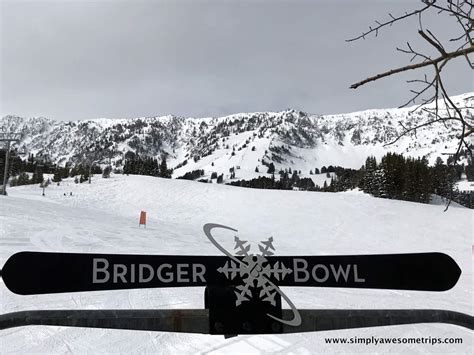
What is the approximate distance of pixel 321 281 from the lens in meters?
1.28

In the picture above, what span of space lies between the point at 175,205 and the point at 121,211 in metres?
4.66

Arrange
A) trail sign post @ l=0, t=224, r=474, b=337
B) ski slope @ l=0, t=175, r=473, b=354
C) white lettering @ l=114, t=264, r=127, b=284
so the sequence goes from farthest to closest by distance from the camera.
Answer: ski slope @ l=0, t=175, r=473, b=354
white lettering @ l=114, t=264, r=127, b=284
trail sign post @ l=0, t=224, r=474, b=337

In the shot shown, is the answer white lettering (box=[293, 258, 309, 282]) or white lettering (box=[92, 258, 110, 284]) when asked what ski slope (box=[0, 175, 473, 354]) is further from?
white lettering (box=[92, 258, 110, 284])

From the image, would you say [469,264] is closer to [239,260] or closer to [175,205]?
[239,260]

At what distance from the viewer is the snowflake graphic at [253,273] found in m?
1.18

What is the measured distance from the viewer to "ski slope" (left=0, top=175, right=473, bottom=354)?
11.2ft

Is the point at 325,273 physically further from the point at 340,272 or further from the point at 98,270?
the point at 98,270

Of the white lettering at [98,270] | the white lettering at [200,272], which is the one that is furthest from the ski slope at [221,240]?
the white lettering at [98,270]

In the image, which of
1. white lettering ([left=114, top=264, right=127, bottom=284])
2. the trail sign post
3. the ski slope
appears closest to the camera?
the trail sign post

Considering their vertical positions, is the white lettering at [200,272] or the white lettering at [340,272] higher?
the white lettering at [340,272]

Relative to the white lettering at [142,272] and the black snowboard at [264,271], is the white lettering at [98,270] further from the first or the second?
the white lettering at [142,272]

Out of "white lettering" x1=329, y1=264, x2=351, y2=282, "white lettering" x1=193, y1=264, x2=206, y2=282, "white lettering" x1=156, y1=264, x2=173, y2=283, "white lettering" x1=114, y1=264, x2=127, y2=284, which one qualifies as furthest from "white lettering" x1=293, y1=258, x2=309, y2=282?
"white lettering" x1=114, y1=264, x2=127, y2=284

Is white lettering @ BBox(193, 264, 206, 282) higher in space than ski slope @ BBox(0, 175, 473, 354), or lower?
higher

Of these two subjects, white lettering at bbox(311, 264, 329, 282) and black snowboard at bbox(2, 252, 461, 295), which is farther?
white lettering at bbox(311, 264, 329, 282)
